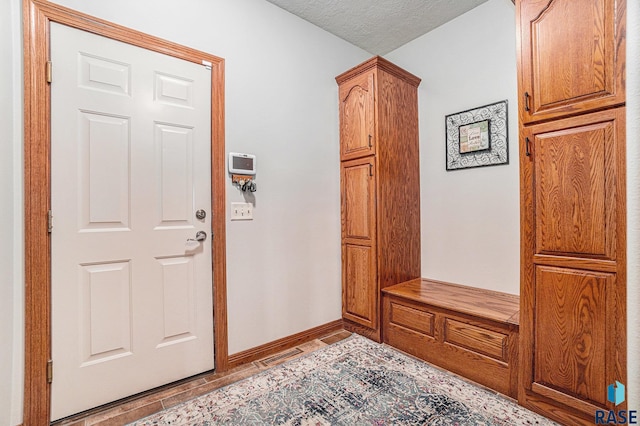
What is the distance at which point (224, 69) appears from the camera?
2.09m

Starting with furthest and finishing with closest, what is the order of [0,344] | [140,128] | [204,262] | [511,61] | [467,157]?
[467,157], [511,61], [204,262], [140,128], [0,344]

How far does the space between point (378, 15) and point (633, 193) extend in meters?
2.50

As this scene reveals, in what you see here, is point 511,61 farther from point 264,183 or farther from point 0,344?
point 0,344

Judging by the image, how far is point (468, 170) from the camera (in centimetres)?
253

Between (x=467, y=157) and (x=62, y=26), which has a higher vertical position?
(x=62, y=26)

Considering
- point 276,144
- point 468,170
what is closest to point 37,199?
point 276,144

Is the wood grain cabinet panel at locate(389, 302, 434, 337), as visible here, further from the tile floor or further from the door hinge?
the door hinge

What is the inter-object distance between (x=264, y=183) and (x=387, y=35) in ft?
6.19

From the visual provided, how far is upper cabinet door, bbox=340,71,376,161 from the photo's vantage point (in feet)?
8.20

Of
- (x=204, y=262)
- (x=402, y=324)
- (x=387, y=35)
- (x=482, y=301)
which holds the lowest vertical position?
(x=402, y=324)

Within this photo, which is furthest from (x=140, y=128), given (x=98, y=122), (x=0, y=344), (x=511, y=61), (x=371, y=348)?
(x=511, y=61)

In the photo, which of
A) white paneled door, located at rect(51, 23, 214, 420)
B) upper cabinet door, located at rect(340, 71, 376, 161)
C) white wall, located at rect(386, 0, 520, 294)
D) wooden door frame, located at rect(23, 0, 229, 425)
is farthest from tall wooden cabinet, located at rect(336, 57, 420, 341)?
wooden door frame, located at rect(23, 0, 229, 425)

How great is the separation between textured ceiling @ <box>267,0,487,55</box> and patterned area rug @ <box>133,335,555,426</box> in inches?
110

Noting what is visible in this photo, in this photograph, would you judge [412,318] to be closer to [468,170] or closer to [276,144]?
[468,170]
